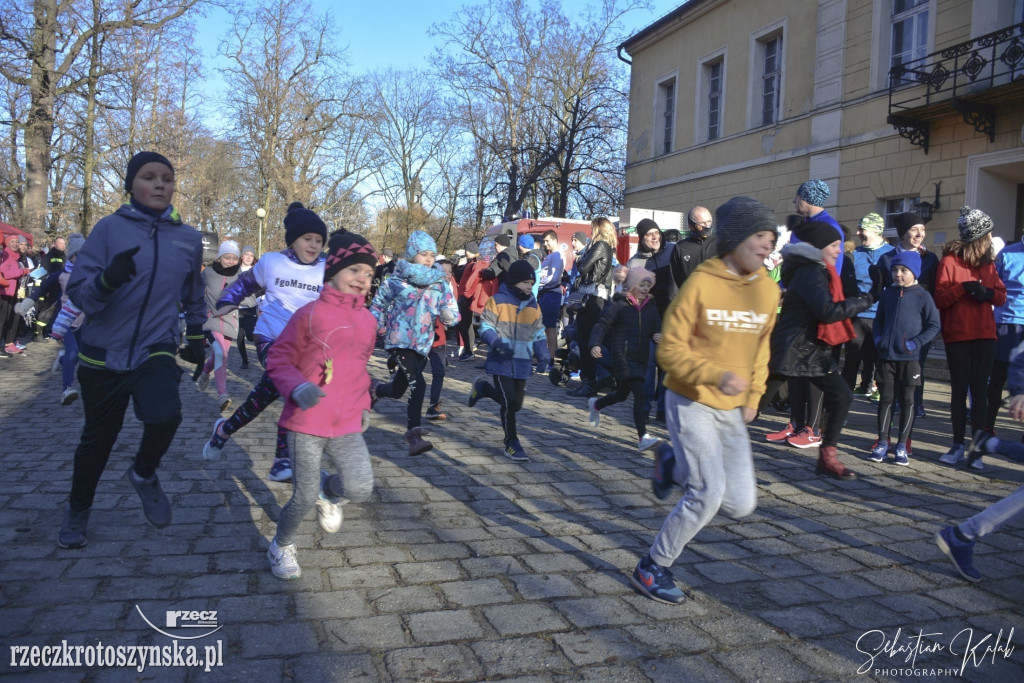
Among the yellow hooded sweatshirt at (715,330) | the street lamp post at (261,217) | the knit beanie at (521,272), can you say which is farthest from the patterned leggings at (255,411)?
the street lamp post at (261,217)

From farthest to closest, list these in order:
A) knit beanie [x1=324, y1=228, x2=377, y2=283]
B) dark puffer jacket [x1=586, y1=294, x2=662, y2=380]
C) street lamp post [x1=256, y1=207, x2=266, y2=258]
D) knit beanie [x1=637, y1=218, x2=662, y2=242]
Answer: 1. street lamp post [x1=256, y1=207, x2=266, y2=258]
2. knit beanie [x1=637, y1=218, x2=662, y2=242]
3. dark puffer jacket [x1=586, y1=294, x2=662, y2=380]
4. knit beanie [x1=324, y1=228, x2=377, y2=283]

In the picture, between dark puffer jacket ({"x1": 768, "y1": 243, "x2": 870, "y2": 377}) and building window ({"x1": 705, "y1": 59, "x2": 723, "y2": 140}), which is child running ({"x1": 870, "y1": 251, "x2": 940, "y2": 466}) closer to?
dark puffer jacket ({"x1": 768, "y1": 243, "x2": 870, "y2": 377})

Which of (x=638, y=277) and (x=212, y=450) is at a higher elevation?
(x=638, y=277)

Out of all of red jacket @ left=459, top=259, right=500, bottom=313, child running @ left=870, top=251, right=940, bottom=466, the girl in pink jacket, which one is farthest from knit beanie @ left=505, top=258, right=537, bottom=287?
red jacket @ left=459, top=259, right=500, bottom=313

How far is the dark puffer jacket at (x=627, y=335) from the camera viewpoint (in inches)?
266

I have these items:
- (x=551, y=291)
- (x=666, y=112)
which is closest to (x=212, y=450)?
(x=551, y=291)

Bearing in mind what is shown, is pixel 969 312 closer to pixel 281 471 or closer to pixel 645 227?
pixel 645 227

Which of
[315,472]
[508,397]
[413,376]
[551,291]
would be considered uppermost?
[551,291]

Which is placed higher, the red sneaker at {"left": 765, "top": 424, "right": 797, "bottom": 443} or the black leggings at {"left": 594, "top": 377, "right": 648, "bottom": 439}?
the black leggings at {"left": 594, "top": 377, "right": 648, "bottom": 439}

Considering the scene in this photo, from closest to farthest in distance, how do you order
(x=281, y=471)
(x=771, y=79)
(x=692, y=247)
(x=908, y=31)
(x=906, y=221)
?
1. (x=281, y=471)
2. (x=906, y=221)
3. (x=692, y=247)
4. (x=908, y=31)
5. (x=771, y=79)

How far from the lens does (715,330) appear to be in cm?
359

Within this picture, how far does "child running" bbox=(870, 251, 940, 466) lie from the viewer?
6.63m

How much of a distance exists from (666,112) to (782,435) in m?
21.9

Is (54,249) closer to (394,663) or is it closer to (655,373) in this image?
(655,373)
